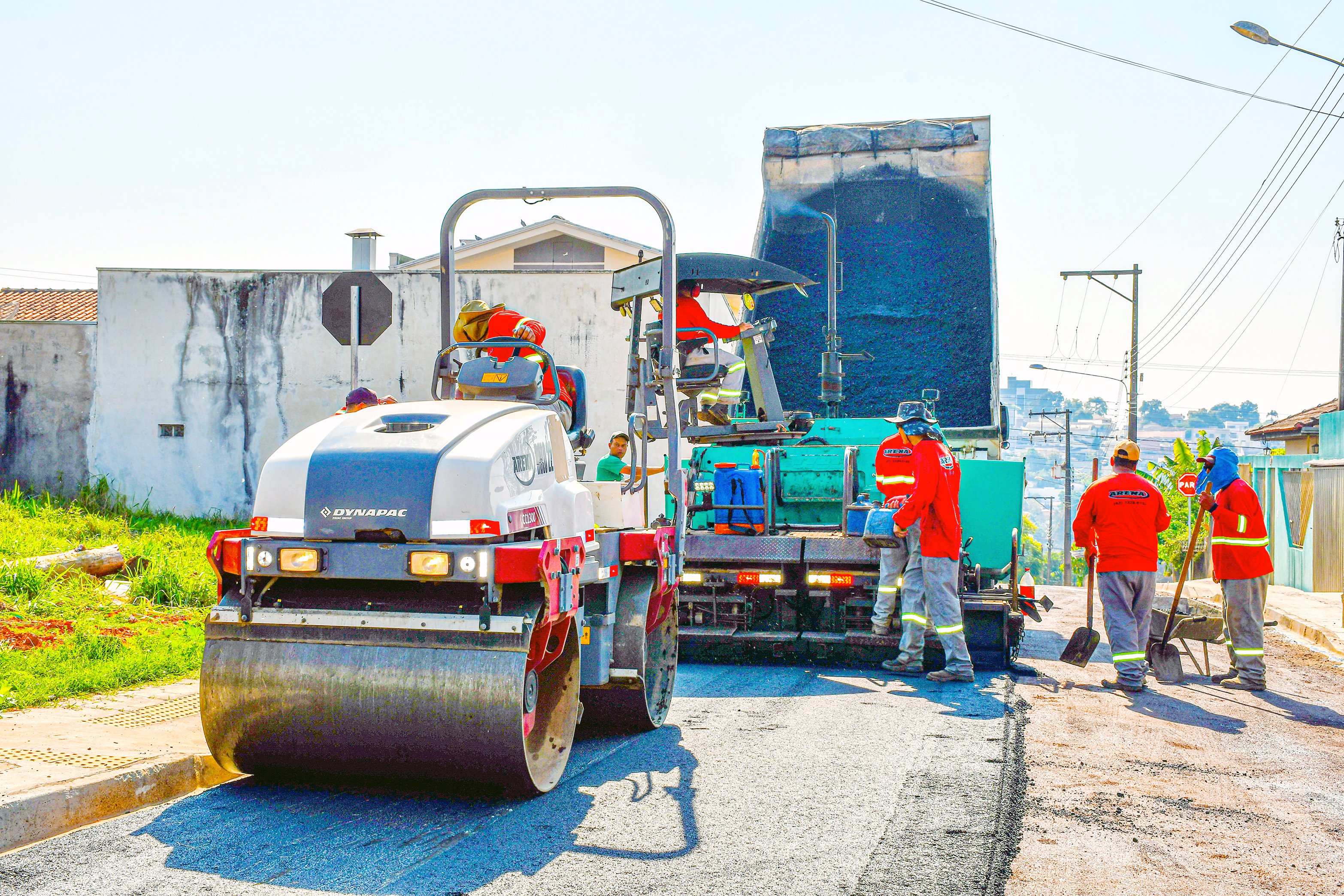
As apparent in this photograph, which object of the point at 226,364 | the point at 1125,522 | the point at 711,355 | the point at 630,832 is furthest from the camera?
the point at 226,364

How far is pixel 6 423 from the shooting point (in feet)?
61.6

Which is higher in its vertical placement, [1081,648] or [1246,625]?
[1246,625]

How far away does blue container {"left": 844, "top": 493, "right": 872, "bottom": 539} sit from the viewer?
8930mm

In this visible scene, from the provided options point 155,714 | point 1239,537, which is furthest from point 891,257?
point 155,714

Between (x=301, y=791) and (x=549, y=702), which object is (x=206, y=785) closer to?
(x=301, y=791)

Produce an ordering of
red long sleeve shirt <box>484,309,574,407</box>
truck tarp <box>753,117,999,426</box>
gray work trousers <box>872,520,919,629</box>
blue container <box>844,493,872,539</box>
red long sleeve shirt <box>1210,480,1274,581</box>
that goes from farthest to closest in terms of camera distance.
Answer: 1. truck tarp <box>753,117,999,426</box>
2. blue container <box>844,493,872,539</box>
3. red long sleeve shirt <box>1210,480,1274,581</box>
4. gray work trousers <box>872,520,919,629</box>
5. red long sleeve shirt <box>484,309,574,407</box>

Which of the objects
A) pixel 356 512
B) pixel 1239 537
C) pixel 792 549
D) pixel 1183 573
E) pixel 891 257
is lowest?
pixel 1183 573

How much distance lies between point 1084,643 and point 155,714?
20.4ft

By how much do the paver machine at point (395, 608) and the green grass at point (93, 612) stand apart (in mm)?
2129

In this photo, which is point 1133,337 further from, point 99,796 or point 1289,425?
point 99,796

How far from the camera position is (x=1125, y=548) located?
27.5ft

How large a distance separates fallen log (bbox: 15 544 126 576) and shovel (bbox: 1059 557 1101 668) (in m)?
7.74

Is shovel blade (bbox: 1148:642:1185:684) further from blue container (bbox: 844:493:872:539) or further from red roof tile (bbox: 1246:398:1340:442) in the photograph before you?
red roof tile (bbox: 1246:398:1340:442)

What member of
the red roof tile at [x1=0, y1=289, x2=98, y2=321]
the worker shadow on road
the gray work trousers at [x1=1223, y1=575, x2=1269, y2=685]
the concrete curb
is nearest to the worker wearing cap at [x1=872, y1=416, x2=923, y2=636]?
the gray work trousers at [x1=1223, y1=575, x2=1269, y2=685]
